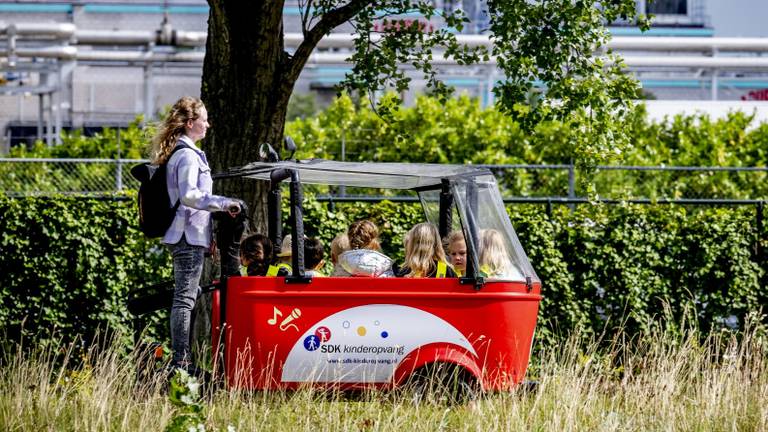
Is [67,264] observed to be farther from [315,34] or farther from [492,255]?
[492,255]

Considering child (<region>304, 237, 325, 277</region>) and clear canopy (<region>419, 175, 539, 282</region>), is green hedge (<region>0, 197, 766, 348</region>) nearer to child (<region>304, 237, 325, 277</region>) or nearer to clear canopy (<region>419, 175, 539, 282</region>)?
clear canopy (<region>419, 175, 539, 282</region>)

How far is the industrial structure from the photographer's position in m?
26.3

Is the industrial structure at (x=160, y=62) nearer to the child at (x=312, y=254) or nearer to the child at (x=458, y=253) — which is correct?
the child at (x=458, y=253)

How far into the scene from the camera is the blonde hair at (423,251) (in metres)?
7.12

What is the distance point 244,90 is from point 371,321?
2911mm

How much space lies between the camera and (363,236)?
7.80 m

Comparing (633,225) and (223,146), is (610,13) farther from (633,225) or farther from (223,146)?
(223,146)

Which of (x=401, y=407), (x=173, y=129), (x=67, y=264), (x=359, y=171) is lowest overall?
(x=401, y=407)

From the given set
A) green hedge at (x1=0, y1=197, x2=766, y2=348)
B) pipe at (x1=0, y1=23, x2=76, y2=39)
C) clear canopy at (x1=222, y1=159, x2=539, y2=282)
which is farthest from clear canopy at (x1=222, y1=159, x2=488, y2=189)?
pipe at (x1=0, y1=23, x2=76, y2=39)

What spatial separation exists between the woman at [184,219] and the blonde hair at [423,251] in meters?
1.23

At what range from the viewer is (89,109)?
31.5m

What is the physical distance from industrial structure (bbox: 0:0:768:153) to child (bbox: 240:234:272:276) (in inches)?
595

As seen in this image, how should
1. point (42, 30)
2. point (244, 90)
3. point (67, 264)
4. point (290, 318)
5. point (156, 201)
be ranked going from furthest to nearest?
1. point (42, 30)
2. point (67, 264)
3. point (244, 90)
4. point (156, 201)
5. point (290, 318)

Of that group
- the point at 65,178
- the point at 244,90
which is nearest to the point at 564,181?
the point at 65,178
